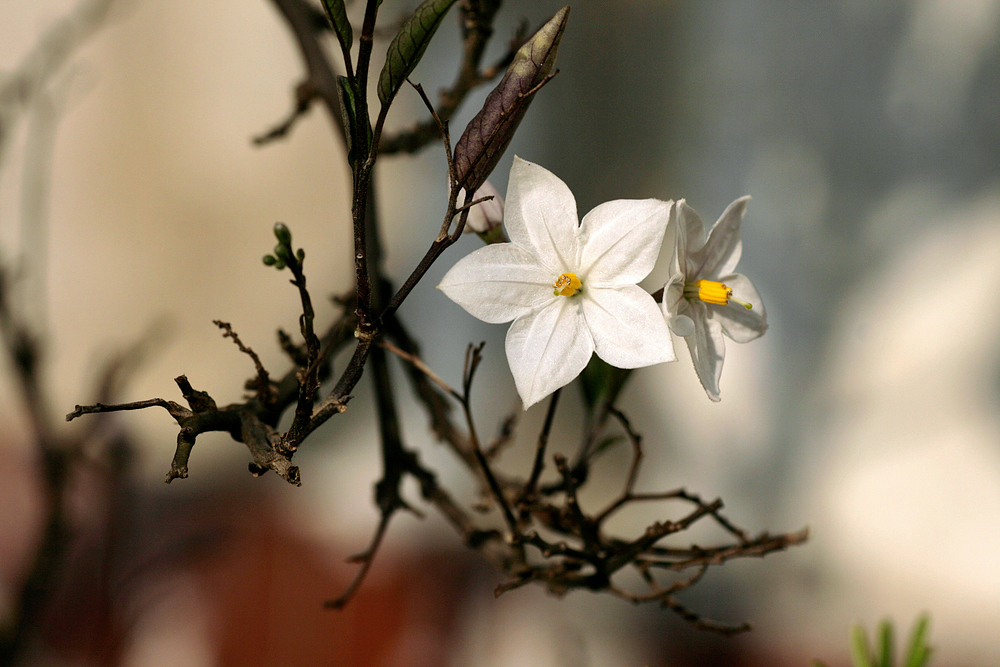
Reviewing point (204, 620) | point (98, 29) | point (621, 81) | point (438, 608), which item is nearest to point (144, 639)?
point (204, 620)

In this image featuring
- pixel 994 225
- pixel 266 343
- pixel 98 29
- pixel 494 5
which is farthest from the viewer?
pixel 266 343

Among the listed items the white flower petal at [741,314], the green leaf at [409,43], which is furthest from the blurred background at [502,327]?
the green leaf at [409,43]

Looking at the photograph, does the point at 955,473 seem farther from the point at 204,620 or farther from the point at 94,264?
Result: the point at 94,264

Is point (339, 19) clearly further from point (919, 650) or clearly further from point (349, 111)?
point (919, 650)

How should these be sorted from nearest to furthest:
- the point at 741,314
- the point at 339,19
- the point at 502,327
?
the point at 339,19 → the point at 741,314 → the point at 502,327

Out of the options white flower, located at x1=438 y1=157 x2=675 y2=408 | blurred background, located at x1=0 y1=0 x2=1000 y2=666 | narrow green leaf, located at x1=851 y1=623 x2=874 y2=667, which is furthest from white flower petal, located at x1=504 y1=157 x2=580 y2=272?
blurred background, located at x1=0 y1=0 x2=1000 y2=666

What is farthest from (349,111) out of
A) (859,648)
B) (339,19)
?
(859,648)
